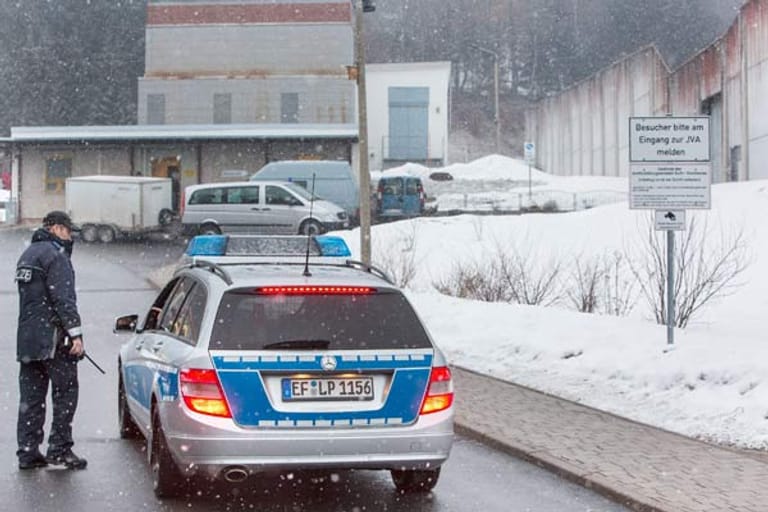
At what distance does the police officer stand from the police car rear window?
1741 mm

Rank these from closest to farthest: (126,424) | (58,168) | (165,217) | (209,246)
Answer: (126,424) < (209,246) < (165,217) < (58,168)

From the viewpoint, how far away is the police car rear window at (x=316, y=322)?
22.8 feet

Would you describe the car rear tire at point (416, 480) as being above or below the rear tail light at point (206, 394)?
below

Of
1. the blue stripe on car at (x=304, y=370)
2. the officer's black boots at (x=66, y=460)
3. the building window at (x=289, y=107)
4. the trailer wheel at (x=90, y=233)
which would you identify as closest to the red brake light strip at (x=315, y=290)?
the blue stripe on car at (x=304, y=370)

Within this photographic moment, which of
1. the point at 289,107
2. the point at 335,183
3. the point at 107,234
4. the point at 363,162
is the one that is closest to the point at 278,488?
the point at 363,162

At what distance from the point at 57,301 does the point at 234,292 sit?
1820mm

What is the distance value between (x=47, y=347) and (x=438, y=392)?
2.84 metres

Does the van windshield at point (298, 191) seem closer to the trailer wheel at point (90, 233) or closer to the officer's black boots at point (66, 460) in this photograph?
the trailer wheel at point (90, 233)

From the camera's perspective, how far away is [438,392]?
23.5ft

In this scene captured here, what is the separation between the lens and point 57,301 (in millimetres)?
8266

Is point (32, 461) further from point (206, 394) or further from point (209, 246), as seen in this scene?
point (209, 246)

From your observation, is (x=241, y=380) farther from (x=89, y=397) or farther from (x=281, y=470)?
(x=89, y=397)

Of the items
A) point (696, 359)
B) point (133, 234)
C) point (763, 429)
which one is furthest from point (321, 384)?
point (133, 234)

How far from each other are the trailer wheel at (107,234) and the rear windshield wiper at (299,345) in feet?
112
